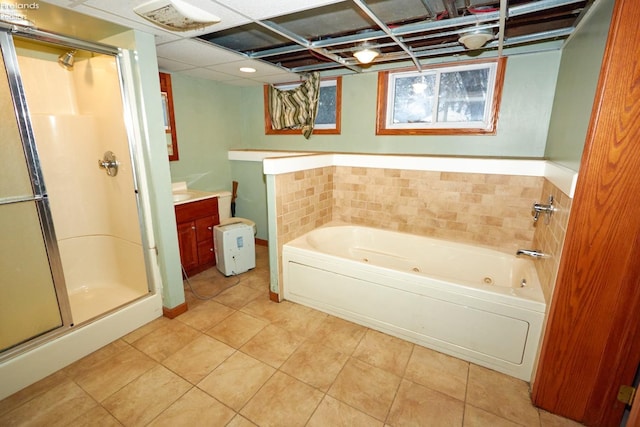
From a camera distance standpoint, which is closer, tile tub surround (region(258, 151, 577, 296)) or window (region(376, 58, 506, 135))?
tile tub surround (region(258, 151, 577, 296))

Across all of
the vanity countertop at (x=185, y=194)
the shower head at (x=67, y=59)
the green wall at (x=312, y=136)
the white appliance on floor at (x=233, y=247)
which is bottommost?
the white appliance on floor at (x=233, y=247)

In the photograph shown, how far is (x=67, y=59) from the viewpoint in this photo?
217 cm

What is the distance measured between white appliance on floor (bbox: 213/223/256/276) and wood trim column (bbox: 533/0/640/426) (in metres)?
2.57

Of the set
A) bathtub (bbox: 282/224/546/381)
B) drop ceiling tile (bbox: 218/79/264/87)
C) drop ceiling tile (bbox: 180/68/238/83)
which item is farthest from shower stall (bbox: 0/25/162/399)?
drop ceiling tile (bbox: 218/79/264/87)

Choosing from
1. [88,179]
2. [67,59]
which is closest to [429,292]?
[88,179]

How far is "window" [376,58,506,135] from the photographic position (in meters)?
2.52

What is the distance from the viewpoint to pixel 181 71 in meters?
3.03

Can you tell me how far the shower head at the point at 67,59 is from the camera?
7.04ft

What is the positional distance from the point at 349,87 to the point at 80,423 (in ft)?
11.0

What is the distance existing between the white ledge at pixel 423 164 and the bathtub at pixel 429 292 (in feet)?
2.16

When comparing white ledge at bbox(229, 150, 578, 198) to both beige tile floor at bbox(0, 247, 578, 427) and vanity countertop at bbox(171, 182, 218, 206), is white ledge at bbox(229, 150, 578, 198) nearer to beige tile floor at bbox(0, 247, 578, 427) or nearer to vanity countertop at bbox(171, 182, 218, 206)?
vanity countertop at bbox(171, 182, 218, 206)

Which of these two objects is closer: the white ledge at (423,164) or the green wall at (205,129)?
the white ledge at (423,164)

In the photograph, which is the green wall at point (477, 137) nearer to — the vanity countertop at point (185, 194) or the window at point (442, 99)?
the window at point (442, 99)

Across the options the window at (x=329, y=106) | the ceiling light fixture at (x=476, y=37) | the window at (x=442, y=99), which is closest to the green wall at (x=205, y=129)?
the window at (x=329, y=106)
